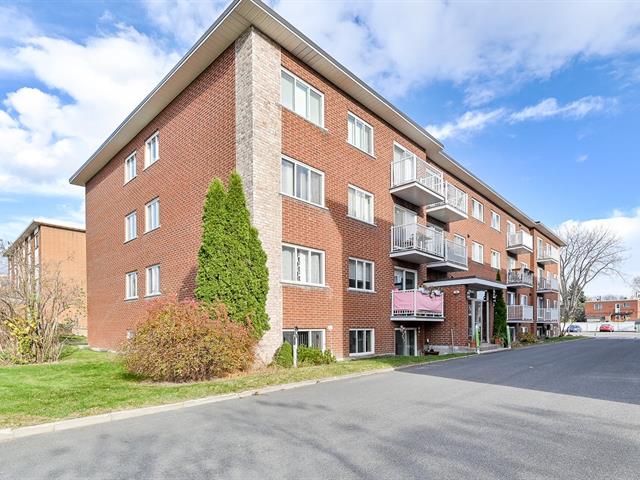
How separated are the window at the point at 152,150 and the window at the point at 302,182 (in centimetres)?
657

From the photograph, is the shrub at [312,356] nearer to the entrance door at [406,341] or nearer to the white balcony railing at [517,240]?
the entrance door at [406,341]

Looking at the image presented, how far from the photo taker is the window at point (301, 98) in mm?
14750

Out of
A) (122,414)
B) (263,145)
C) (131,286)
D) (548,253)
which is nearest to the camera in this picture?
(122,414)

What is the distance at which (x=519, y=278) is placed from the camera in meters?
33.4

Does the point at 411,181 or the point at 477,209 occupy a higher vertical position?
the point at 477,209

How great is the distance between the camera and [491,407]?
7633mm

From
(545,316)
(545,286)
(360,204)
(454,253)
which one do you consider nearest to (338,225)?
(360,204)

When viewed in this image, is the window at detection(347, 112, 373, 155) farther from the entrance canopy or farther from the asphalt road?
the asphalt road

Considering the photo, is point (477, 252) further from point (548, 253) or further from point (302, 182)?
point (548, 253)

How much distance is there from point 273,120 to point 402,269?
28.9ft

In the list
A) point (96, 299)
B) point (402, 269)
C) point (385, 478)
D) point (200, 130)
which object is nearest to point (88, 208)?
point (96, 299)

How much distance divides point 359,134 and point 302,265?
6.19 metres

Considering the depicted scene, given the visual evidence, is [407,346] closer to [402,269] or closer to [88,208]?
[402,269]

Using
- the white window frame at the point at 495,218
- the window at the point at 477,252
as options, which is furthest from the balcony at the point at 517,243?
the window at the point at 477,252
